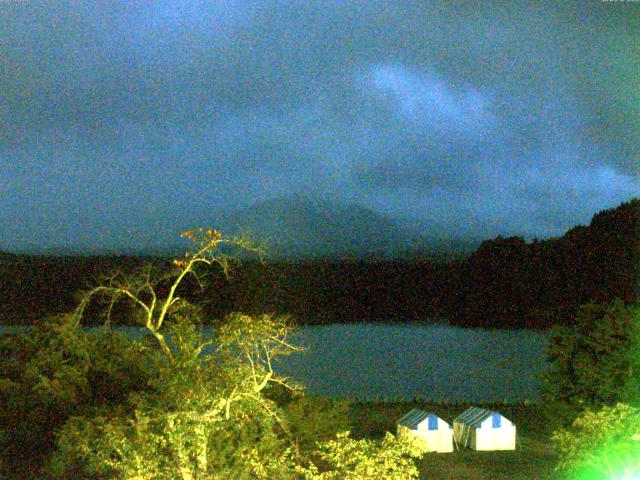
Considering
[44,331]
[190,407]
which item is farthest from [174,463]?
[44,331]

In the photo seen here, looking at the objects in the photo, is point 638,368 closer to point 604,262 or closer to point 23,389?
point 23,389

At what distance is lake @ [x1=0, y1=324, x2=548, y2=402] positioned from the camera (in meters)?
26.3

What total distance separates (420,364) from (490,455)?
51.5ft

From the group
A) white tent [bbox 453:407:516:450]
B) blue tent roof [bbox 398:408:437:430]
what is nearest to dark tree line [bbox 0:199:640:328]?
blue tent roof [bbox 398:408:437:430]

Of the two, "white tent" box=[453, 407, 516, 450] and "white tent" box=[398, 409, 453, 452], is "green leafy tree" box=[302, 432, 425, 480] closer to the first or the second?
"white tent" box=[398, 409, 453, 452]

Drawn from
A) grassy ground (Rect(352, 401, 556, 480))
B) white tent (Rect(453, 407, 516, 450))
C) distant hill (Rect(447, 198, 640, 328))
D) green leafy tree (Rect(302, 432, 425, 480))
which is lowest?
grassy ground (Rect(352, 401, 556, 480))

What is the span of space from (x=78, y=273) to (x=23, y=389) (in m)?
36.0

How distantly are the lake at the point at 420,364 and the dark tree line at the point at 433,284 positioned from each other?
3264 millimetres

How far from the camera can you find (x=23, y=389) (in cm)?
1316

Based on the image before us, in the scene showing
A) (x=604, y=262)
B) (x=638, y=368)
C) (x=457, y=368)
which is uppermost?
(x=604, y=262)

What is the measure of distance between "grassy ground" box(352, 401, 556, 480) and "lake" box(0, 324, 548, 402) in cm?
170

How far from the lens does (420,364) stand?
1258 inches

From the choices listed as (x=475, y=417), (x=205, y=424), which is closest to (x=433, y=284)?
(x=475, y=417)

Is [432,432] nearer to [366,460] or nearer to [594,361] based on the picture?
[594,361]
